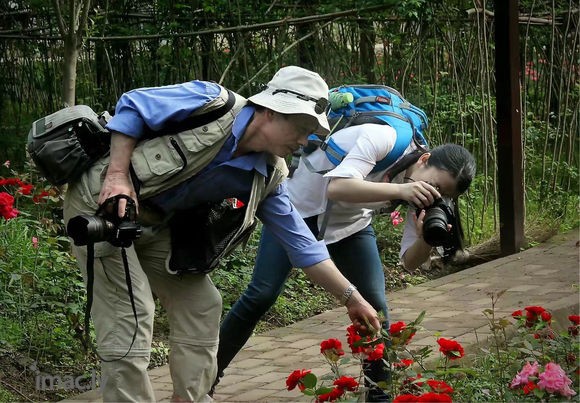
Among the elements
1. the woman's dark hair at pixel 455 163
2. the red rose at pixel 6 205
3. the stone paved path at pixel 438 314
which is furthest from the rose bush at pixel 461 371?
the red rose at pixel 6 205

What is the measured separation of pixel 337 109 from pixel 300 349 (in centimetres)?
173

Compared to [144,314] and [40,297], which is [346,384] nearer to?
[144,314]

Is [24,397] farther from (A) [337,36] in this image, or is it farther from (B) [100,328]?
(A) [337,36]

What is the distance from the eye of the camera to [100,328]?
13.0 feet

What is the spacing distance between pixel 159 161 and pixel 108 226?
0.34 meters

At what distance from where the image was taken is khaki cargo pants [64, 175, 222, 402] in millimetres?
3908

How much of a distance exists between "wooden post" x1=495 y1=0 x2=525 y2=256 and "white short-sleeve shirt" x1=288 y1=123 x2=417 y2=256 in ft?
12.6

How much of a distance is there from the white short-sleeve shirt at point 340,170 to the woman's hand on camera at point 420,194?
23 cm

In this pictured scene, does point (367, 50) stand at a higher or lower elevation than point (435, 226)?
lower

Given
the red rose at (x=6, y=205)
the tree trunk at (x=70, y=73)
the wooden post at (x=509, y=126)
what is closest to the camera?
the red rose at (x=6, y=205)

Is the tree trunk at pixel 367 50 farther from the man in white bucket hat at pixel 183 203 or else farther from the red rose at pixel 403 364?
the red rose at pixel 403 364

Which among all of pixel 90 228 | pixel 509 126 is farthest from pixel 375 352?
pixel 509 126

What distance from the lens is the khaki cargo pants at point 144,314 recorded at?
3908 mm

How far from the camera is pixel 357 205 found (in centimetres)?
494
